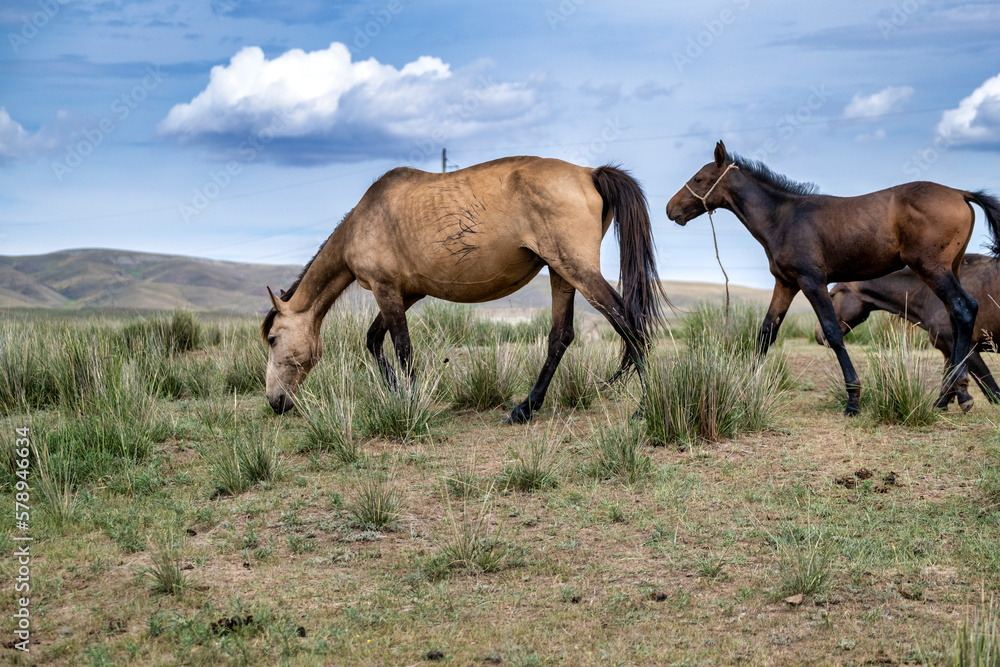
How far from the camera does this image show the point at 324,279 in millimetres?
8625

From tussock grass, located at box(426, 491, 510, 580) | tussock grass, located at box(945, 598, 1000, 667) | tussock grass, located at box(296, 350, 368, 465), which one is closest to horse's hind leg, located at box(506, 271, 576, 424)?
tussock grass, located at box(296, 350, 368, 465)

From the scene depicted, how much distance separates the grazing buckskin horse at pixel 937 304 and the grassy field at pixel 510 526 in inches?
21.0

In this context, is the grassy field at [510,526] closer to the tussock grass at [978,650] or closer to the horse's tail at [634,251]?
the tussock grass at [978,650]

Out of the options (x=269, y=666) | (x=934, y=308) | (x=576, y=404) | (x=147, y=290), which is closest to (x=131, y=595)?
(x=269, y=666)

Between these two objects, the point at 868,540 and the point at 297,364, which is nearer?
the point at 868,540

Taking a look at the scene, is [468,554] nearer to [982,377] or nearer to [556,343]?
[556,343]

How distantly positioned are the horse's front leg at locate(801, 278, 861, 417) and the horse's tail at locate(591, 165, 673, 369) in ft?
5.27

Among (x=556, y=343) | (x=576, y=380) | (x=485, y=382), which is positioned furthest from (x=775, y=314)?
(x=485, y=382)

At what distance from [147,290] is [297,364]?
10781 centimetres

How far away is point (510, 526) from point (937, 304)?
6304mm

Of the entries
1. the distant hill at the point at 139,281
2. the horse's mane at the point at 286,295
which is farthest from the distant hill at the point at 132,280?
the horse's mane at the point at 286,295

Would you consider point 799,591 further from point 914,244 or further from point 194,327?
point 194,327

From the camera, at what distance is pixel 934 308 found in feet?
29.4

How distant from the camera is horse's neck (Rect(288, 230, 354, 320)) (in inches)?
337
